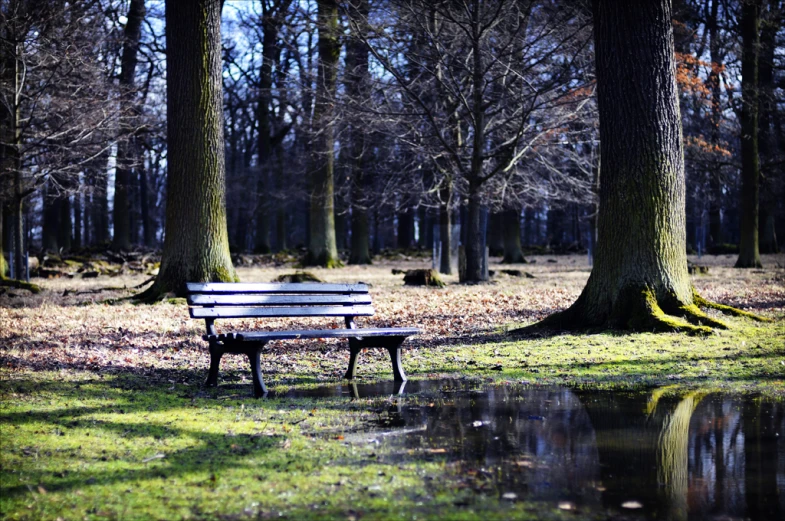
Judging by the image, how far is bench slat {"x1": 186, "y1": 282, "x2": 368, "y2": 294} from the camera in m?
7.27

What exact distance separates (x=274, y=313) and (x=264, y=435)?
258 cm

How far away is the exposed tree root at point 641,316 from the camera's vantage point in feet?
30.0

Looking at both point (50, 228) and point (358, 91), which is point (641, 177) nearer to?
point (358, 91)

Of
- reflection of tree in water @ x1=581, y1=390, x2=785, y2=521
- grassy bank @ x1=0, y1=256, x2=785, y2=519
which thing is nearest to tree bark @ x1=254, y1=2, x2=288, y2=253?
grassy bank @ x1=0, y1=256, x2=785, y2=519

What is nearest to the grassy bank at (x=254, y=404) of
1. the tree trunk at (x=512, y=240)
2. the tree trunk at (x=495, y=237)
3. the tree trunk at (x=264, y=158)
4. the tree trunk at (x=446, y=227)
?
the tree trunk at (x=446, y=227)

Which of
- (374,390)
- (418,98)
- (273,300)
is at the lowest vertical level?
(374,390)

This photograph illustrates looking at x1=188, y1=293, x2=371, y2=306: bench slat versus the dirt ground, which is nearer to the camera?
x1=188, y1=293, x2=371, y2=306: bench slat

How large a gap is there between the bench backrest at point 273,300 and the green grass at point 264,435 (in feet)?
2.16

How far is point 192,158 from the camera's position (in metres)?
13.3

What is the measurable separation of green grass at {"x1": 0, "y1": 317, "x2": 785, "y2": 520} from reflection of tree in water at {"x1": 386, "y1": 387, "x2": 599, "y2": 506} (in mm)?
242

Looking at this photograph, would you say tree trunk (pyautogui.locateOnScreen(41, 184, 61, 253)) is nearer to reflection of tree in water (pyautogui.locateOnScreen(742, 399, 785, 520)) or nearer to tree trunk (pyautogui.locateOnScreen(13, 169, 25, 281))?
tree trunk (pyautogui.locateOnScreen(13, 169, 25, 281))

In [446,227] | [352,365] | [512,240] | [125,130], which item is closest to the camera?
[352,365]

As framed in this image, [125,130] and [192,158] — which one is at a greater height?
[125,130]

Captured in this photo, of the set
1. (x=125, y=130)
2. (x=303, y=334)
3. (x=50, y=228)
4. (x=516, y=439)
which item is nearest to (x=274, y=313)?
(x=303, y=334)
